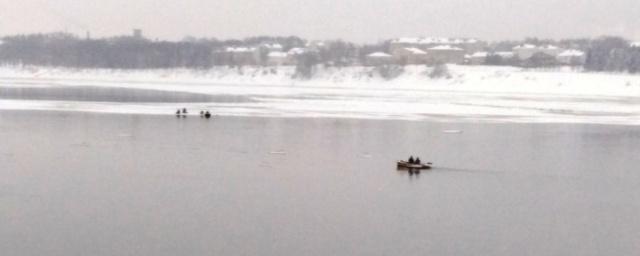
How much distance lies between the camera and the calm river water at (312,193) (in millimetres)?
9719

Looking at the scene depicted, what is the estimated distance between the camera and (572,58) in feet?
224

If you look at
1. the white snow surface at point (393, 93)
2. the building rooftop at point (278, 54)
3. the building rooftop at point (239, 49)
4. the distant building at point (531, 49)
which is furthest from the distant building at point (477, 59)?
the building rooftop at point (239, 49)

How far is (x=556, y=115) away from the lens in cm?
2878

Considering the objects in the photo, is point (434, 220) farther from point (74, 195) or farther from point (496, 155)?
point (496, 155)

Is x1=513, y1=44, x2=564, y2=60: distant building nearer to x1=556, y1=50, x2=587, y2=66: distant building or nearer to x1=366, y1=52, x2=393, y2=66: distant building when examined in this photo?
x1=556, y1=50, x2=587, y2=66: distant building

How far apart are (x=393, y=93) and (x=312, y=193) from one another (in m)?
32.6

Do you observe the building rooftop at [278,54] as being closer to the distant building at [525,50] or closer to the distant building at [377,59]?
the distant building at [377,59]

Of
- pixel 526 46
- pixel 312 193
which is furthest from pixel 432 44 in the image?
pixel 312 193

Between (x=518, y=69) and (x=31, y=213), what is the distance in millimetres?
49507

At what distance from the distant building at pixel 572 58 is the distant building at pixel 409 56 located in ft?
33.0

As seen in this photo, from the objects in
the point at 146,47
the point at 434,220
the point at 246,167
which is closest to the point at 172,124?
the point at 246,167

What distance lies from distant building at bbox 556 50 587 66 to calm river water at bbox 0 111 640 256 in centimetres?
4547

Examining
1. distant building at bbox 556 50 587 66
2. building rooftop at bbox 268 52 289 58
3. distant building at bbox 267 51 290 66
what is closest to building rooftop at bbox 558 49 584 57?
distant building at bbox 556 50 587 66

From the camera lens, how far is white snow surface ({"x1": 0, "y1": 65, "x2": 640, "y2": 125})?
28.7 metres
